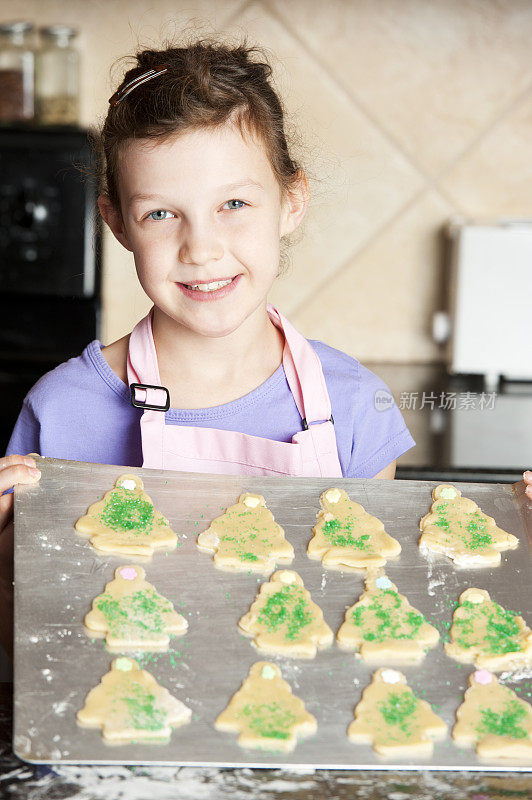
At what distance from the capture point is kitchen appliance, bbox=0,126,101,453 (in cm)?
176

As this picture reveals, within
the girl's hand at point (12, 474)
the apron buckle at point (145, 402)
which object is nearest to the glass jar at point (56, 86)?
the apron buckle at point (145, 402)

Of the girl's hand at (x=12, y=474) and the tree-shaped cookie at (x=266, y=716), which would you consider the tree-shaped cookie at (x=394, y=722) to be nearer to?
the tree-shaped cookie at (x=266, y=716)

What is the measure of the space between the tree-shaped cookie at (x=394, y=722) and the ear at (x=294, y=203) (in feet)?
1.84

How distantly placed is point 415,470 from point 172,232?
62 cm

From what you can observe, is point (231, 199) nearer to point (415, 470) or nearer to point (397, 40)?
point (415, 470)

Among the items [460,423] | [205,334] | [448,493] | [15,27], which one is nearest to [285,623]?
[448,493]

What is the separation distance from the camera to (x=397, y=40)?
181 centimetres

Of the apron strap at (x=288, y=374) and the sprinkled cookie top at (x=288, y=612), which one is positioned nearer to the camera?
the sprinkled cookie top at (x=288, y=612)

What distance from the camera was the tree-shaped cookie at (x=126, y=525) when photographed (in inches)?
28.9

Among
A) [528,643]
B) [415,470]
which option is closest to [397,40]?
[415,470]

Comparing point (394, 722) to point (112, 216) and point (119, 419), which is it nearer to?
point (119, 419)

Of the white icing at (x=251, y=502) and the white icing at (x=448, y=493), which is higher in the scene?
the white icing at (x=448, y=493)

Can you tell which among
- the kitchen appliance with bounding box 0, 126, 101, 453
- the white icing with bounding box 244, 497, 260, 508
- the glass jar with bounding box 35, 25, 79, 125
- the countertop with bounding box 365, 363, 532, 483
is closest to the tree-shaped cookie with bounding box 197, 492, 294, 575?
the white icing with bounding box 244, 497, 260, 508

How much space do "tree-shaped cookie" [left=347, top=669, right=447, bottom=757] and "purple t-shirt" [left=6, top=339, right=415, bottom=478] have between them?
436 mm
